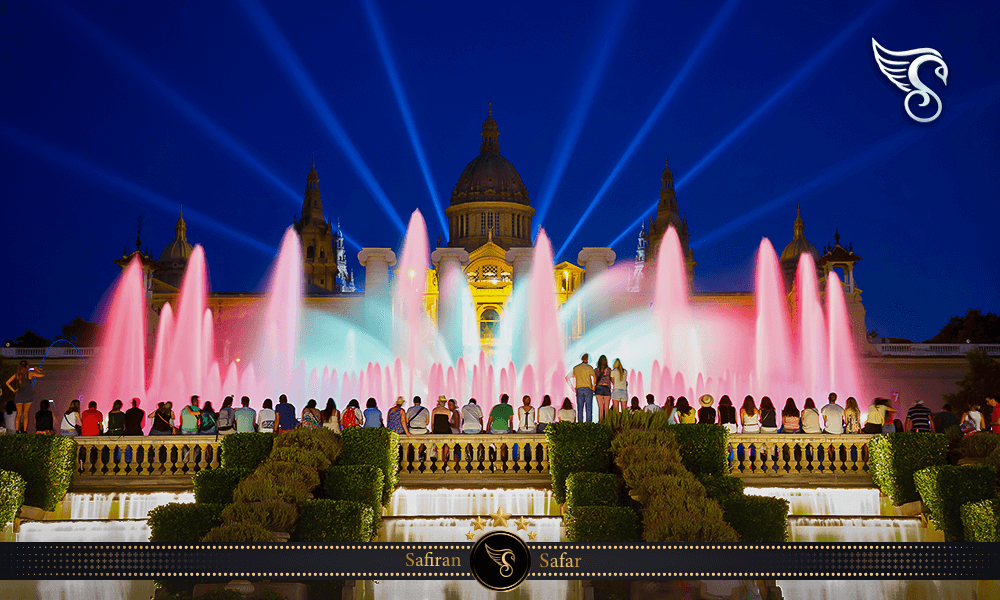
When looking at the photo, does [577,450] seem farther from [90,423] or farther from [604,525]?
[90,423]

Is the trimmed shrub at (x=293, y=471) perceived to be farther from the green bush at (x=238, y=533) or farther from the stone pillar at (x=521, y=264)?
the stone pillar at (x=521, y=264)

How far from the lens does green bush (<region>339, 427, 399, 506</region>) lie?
13289 mm

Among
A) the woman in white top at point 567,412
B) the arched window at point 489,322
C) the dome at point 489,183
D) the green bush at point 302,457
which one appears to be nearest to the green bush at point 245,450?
the green bush at point 302,457

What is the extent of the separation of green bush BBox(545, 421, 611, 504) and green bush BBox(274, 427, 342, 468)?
2.95 m

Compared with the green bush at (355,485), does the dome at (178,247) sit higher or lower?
higher

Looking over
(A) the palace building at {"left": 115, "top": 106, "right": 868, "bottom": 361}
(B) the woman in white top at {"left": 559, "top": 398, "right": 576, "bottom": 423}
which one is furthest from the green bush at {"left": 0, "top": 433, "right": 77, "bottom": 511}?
(A) the palace building at {"left": 115, "top": 106, "right": 868, "bottom": 361}

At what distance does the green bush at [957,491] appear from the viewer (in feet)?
38.8

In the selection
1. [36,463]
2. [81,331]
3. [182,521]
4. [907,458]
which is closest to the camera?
[182,521]

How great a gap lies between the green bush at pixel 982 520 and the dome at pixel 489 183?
2723 inches

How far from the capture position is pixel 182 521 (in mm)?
9758

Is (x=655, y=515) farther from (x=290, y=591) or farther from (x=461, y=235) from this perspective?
(x=461, y=235)

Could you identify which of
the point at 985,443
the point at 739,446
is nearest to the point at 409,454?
the point at 739,446

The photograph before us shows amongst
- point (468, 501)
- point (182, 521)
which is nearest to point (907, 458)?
point (468, 501)

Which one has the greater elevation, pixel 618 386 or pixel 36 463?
pixel 618 386
